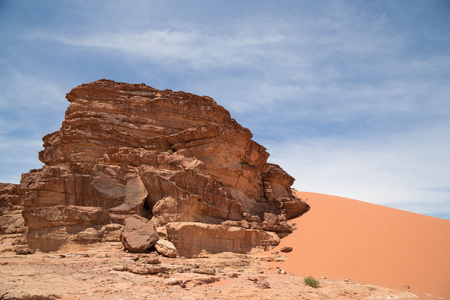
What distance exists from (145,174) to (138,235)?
12.4ft

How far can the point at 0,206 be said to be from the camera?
73.4ft

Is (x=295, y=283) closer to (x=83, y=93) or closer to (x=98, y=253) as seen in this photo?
(x=98, y=253)

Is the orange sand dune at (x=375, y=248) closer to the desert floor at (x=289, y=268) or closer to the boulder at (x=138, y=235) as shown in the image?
the desert floor at (x=289, y=268)

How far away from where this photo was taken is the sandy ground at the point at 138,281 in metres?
9.27

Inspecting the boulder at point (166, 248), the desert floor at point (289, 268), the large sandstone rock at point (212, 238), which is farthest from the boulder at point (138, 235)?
the large sandstone rock at point (212, 238)

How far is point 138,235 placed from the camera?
14906 mm

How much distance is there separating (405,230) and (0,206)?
80.7 ft

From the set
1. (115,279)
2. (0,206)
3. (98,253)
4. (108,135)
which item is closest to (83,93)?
(108,135)

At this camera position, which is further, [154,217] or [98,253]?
[154,217]

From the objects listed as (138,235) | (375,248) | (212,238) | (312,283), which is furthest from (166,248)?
(375,248)

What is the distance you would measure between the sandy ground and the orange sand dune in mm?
1567

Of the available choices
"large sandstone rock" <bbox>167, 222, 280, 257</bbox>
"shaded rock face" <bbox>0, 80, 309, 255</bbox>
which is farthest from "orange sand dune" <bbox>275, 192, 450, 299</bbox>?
"shaded rock face" <bbox>0, 80, 309, 255</bbox>

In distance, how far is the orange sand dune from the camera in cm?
1538

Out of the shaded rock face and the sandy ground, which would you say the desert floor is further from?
the shaded rock face
